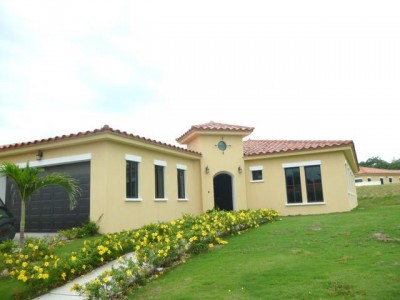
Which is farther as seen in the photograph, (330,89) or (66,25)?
(330,89)

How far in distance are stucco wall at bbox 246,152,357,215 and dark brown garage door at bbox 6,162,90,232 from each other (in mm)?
9470

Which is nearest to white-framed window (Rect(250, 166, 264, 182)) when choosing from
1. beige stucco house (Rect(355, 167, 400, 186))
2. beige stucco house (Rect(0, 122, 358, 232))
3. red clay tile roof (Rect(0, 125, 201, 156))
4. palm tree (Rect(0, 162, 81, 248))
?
beige stucco house (Rect(0, 122, 358, 232))

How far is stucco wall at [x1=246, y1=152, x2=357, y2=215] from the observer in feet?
58.9

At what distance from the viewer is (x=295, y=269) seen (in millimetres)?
6887

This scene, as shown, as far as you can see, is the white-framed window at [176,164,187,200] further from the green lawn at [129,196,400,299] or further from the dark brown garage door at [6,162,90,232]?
the green lawn at [129,196,400,299]

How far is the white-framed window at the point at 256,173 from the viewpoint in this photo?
63.9ft

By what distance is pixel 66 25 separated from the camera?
39.1 feet

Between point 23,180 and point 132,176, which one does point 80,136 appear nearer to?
point 132,176

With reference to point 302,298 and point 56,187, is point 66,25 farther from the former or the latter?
point 302,298

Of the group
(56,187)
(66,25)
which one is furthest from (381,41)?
(56,187)

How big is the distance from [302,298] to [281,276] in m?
1.16

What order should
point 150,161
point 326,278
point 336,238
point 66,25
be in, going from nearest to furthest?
point 326,278 < point 336,238 < point 66,25 < point 150,161

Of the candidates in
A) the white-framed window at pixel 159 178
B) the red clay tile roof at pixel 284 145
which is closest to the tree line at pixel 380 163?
the red clay tile roof at pixel 284 145

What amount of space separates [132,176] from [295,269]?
8525 millimetres
